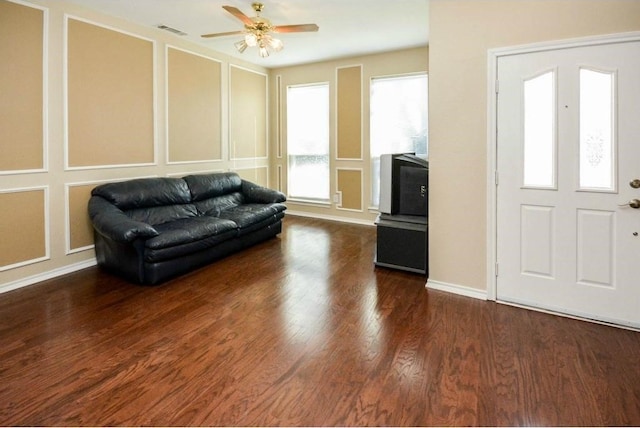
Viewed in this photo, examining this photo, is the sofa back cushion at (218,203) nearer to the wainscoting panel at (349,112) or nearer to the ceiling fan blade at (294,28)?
the wainscoting panel at (349,112)

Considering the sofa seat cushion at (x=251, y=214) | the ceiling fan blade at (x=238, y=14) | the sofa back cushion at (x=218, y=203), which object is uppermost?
the ceiling fan blade at (x=238, y=14)

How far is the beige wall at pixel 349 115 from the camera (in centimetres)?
600

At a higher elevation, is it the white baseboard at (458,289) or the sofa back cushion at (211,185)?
the sofa back cushion at (211,185)

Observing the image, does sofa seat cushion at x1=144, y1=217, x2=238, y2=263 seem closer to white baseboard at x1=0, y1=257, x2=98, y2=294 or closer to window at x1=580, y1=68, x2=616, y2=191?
white baseboard at x1=0, y1=257, x2=98, y2=294

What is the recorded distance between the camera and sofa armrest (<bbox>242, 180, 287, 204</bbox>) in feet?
17.8

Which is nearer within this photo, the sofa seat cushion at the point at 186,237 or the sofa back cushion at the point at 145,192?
the sofa seat cushion at the point at 186,237

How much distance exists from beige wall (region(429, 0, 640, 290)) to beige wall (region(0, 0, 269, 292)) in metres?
3.42

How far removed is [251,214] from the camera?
15.9 feet

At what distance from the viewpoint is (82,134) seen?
406 centimetres

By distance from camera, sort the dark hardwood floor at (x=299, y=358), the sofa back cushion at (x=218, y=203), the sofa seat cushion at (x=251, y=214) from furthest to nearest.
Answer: the sofa back cushion at (x=218, y=203)
the sofa seat cushion at (x=251, y=214)
the dark hardwood floor at (x=299, y=358)

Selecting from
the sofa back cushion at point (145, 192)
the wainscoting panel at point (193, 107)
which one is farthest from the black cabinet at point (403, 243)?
the wainscoting panel at point (193, 107)

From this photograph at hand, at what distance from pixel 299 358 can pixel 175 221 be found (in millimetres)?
2682

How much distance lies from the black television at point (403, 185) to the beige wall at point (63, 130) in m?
2.94

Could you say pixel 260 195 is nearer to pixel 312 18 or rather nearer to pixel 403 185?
pixel 403 185
